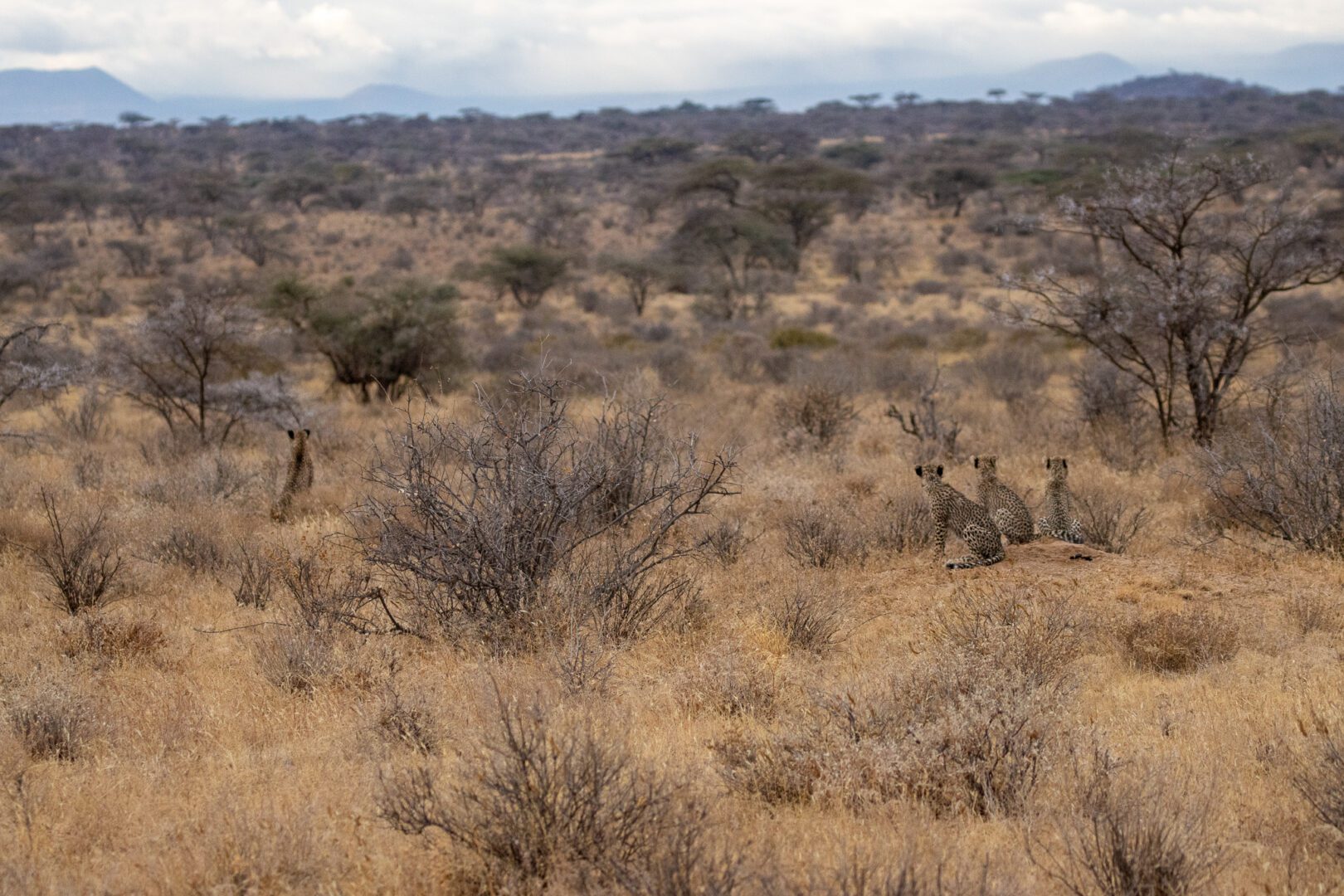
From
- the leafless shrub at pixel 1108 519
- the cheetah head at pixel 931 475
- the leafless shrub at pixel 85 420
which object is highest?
the cheetah head at pixel 931 475

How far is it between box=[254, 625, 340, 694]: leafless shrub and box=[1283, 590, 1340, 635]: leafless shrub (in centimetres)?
522

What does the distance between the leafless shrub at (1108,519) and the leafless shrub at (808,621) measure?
2495mm

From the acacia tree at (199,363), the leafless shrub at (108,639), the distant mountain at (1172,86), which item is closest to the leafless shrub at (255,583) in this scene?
the leafless shrub at (108,639)

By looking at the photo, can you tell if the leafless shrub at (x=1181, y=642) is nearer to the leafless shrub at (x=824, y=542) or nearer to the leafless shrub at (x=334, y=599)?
the leafless shrub at (x=824, y=542)

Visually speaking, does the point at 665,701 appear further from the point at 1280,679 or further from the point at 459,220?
the point at 459,220

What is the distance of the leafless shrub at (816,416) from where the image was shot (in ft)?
39.4

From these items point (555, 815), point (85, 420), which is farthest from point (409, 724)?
point (85, 420)

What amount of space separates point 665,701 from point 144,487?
23.1 ft

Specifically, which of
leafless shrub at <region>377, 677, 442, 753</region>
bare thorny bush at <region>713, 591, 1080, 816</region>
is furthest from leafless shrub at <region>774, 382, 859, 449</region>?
leafless shrub at <region>377, 677, 442, 753</region>

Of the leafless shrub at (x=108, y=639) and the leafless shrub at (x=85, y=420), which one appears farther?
the leafless shrub at (x=85, y=420)

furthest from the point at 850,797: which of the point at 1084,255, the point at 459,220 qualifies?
the point at 459,220

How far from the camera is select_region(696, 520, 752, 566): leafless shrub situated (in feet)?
25.3

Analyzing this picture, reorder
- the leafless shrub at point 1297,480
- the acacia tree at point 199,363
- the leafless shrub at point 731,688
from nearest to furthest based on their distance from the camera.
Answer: the leafless shrub at point 731,688
the leafless shrub at point 1297,480
the acacia tree at point 199,363

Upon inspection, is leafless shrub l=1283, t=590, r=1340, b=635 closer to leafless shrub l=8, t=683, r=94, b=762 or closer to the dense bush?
leafless shrub l=8, t=683, r=94, b=762
